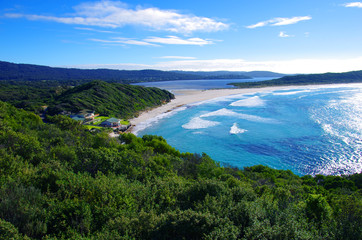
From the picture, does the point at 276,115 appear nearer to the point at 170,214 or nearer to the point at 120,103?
the point at 120,103

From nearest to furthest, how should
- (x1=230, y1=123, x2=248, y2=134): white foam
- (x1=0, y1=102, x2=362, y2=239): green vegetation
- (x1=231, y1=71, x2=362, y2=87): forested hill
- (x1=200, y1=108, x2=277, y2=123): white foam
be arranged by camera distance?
1. (x1=0, y1=102, x2=362, y2=239): green vegetation
2. (x1=230, y1=123, x2=248, y2=134): white foam
3. (x1=200, y1=108, x2=277, y2=123): white foam
4. (x1=231, y1=71, x2=362, y2=87): forested hill

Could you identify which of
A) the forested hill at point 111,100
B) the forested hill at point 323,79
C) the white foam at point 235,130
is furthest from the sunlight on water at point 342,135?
the forested hill at point 323,79

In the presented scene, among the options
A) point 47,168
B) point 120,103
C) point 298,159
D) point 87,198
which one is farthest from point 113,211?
point 120,103

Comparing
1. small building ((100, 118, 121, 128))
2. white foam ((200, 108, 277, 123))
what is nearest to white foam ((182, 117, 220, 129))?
white foam ((200, 108, 277, 123))

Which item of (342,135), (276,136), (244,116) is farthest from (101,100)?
(342,135)

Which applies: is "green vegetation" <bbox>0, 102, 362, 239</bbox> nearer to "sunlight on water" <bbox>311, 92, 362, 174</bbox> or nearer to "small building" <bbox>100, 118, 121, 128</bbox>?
"sunlight on water" <bbox>311, 92, 362, 174</bbox>

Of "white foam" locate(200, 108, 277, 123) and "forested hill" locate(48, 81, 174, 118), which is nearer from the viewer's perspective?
"white foam" locate(200, 108, 277, 123)

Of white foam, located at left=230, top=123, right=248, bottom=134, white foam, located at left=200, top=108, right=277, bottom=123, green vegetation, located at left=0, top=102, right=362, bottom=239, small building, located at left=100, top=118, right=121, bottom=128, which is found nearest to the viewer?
green vegetation, located at left=0, top=102, right=362, bottom=239

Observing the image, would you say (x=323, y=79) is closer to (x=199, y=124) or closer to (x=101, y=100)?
(x=199, y=124)
